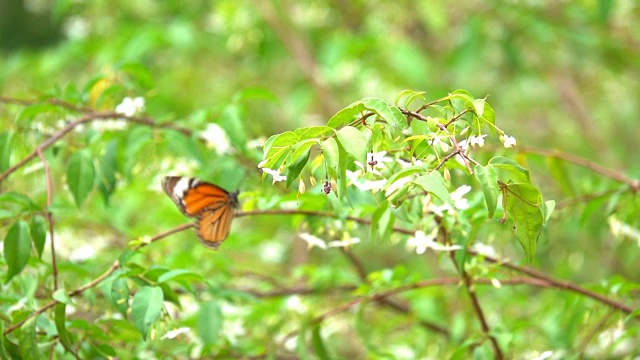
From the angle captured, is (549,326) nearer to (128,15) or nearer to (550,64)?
(550,64)

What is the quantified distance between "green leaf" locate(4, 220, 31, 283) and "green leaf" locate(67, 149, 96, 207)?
0.62 feet

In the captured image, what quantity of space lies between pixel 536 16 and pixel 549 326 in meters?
1.75

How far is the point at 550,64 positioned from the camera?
425 centimetres

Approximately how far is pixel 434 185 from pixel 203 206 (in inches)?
25.1

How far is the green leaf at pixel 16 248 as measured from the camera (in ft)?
5.31

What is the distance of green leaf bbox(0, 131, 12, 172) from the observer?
5.95 ft

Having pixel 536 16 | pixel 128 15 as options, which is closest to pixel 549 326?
pixel 536 16

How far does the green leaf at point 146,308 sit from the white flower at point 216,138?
632 millimetres

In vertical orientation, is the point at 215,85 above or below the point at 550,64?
below

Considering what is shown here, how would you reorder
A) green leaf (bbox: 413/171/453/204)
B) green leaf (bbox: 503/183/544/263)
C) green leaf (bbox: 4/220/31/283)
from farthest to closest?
green leaf (bbox: 4/220/31/283)
green leaf (bbox: 503/183/544/263)
green leaf (bbox: 413/171/453/204)

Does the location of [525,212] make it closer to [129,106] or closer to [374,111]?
[374,111]

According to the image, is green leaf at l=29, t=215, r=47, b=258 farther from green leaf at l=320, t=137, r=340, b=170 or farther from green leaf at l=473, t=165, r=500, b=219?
green leaf at l=473, t=165, r=500, b=219

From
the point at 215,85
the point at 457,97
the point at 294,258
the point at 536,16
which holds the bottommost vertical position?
the point at 457,97

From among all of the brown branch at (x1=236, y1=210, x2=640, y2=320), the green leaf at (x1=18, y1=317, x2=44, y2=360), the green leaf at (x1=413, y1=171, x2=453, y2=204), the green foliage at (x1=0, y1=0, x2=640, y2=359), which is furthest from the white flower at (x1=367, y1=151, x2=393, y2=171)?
the green leaf at (x1=18, y1=317, x2=44, y2=360)
